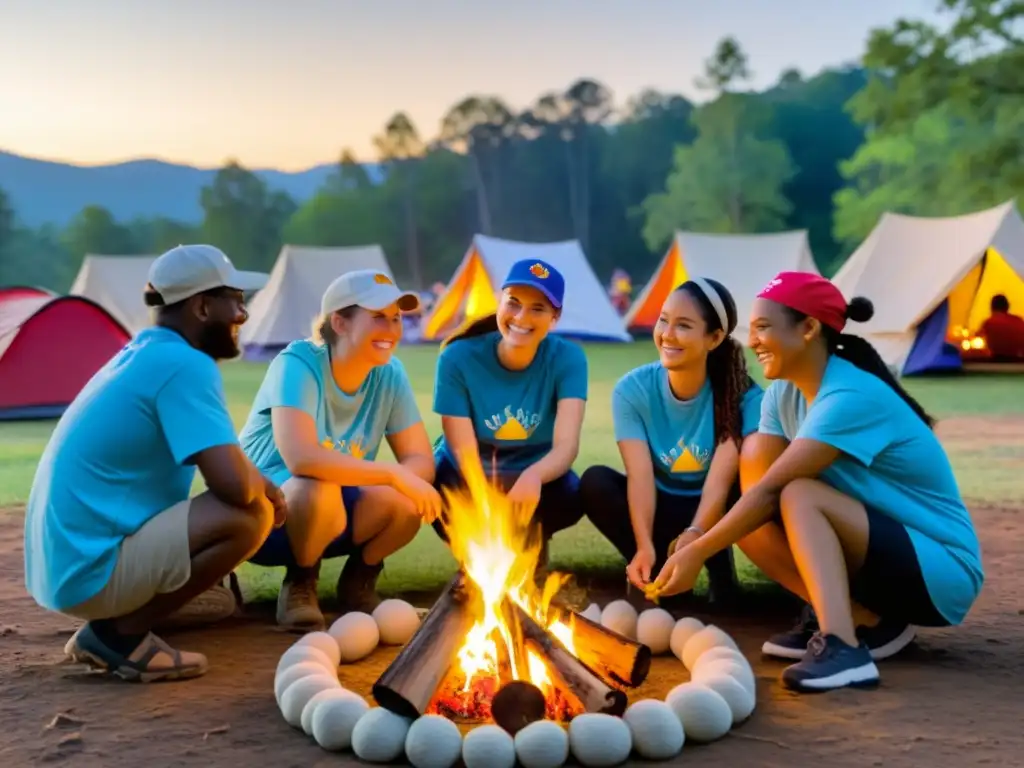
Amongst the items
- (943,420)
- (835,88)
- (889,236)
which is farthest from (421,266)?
(943,420)

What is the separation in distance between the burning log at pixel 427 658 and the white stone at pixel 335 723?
9cm

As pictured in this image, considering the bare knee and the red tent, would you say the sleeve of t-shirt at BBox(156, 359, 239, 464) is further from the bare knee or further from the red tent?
the red tent

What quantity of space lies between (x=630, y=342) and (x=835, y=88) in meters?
40.0

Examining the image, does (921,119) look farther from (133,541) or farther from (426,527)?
(133,541)

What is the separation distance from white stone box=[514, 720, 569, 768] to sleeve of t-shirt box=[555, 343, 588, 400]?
200 cm

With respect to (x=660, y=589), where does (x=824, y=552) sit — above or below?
above

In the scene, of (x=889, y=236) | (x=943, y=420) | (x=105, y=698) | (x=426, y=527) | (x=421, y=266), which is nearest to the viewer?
(x=105, y=698)

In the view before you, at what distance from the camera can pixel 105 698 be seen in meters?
3.40

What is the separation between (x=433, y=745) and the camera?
2.84m

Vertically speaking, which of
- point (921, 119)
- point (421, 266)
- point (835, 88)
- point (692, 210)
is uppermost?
point (835, 88)

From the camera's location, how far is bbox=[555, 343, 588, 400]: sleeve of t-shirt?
15.3 feet

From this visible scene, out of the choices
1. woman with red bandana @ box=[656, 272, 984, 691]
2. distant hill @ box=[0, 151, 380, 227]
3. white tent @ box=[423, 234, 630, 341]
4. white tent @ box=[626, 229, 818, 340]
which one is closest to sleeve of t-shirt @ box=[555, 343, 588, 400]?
woman with red bandana @ box=[656, 272, 984, 691]

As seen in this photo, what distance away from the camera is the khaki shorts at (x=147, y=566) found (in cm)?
343

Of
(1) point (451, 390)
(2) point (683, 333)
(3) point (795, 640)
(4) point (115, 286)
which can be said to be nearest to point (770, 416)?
(2) point (683, 333)
